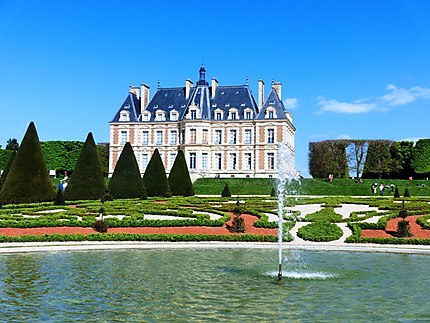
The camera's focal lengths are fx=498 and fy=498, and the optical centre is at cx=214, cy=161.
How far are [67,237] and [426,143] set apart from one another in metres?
46.8

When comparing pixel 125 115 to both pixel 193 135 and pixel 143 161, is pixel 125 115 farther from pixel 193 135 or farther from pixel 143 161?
pixel 193 135

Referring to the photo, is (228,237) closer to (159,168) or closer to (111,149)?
(159,168)

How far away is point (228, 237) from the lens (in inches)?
570

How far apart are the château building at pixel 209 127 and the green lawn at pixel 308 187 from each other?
6.13 m

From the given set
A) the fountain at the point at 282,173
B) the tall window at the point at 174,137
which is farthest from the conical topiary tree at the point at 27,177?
the tall window at the point at 174,137

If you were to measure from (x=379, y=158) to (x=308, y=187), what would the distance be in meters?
16.3

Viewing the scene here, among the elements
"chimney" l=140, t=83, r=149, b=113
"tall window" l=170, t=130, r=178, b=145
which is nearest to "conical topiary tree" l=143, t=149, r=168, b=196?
"tall window" l=170, t=130, r=178, b=145

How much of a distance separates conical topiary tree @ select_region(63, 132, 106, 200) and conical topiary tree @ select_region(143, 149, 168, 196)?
4653mm

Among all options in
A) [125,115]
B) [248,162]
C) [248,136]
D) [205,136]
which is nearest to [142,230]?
[248,162]

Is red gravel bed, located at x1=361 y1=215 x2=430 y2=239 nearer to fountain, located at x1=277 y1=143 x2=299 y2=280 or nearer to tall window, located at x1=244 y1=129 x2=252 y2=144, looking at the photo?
fountain, located at x1=277 y1=143 x2=299 y2=280

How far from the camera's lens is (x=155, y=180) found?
96.5 ft

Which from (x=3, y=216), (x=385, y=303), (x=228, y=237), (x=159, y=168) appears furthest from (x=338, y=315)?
(x=159, y=168)

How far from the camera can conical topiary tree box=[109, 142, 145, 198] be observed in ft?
86.2

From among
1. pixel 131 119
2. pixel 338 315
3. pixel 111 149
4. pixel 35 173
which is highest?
pixel 131 119
